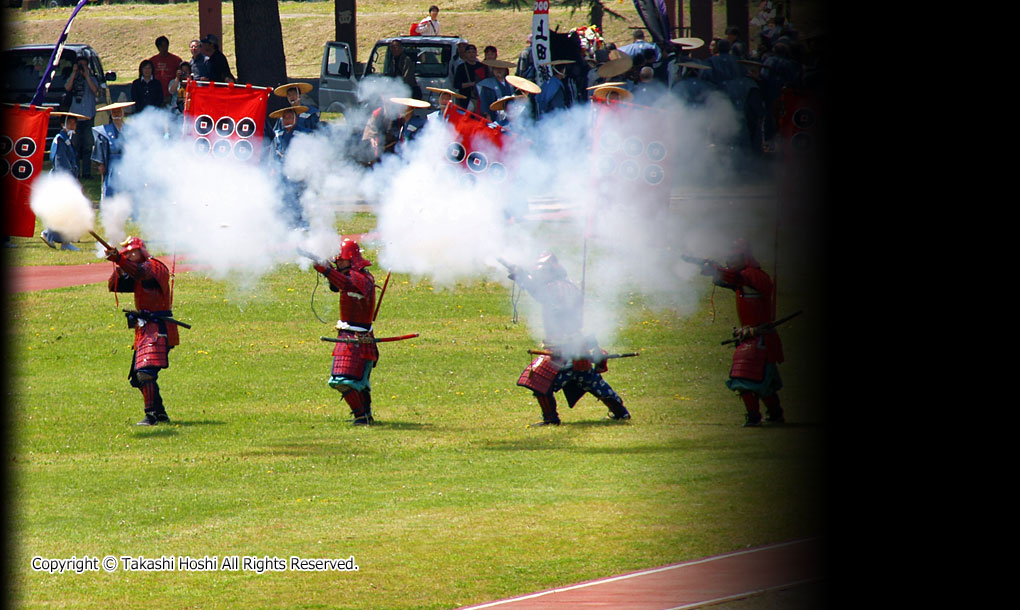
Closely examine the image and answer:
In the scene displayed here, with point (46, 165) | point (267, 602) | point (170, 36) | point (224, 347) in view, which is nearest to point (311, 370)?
point (224, 347)

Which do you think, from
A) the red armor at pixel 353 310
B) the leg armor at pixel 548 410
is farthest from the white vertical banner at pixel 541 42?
the leg armor at pixel 548 410

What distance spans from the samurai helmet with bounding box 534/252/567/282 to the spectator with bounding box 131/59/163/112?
48.9ft

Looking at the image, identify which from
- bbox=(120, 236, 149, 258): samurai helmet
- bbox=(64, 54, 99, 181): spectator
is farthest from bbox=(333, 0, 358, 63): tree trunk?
bbox=(120, 236, 149, 258): samurai helmet

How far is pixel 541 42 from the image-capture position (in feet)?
62.5

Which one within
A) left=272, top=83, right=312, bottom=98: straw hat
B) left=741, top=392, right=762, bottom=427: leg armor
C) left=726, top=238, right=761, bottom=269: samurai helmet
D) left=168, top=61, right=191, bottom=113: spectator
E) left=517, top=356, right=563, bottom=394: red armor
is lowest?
left=741, top=392, right=762, bottom=427: leg armor

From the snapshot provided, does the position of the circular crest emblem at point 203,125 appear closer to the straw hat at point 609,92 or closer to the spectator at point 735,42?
the straw hat at point 609,92

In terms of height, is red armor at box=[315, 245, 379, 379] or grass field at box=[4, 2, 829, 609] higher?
red armor at box=[315, 245, 379, 379]

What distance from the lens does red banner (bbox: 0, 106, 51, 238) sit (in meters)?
13.4

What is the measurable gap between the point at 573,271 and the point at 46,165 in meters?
17.5

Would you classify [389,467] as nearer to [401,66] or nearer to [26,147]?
[26,147]

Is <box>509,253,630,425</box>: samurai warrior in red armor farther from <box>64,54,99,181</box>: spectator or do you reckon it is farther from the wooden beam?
the wooden beam

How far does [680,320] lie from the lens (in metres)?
17.2

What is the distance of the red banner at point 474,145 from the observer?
485 inches

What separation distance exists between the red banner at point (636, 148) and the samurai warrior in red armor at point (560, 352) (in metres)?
1.19
